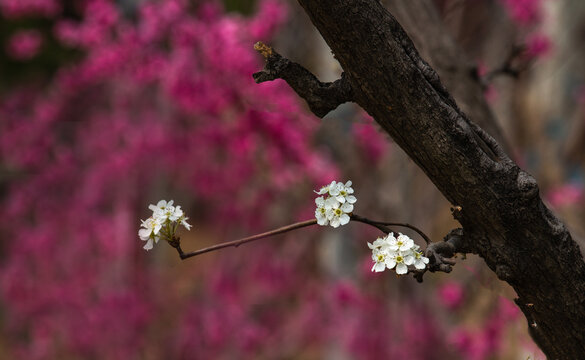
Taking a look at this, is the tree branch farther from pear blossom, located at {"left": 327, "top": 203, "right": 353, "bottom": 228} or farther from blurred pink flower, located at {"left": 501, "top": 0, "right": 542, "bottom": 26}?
blurred pink flower, located at {"left": 501, "top": 0, "right": 542, "bottom": 26}

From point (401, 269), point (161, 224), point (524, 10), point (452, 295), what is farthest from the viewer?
point (524, 10)

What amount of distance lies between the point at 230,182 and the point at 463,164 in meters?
4.08

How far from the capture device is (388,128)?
4.20 feet

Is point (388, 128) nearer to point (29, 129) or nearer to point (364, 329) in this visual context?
point (364, 329)

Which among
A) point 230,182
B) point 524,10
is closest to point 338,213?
point 524,10

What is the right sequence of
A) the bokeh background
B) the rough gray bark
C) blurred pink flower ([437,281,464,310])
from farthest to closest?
blurred pink flower ([437,281,464,310]) < the bokeh background < the rough gray bark

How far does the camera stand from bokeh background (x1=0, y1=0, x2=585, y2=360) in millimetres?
3721

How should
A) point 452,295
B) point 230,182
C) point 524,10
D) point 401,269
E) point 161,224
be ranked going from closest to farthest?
point 401,269
point 161,224
point 452,295
point 524,10
point 230,182

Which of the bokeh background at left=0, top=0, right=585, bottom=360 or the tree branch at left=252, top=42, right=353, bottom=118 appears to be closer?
the tree branch at left=252, top=42, right=353, bottom=118

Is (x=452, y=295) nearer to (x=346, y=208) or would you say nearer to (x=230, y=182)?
(x=230, y=182)

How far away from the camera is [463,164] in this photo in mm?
1217

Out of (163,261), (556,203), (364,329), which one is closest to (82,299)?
(163,261)

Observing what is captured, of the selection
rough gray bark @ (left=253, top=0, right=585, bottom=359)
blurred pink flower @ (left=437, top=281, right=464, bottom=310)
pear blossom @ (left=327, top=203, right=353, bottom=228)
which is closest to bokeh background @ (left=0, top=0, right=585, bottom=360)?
blurred pink flower @ (left=437, top=281, right=464, bottom=310)

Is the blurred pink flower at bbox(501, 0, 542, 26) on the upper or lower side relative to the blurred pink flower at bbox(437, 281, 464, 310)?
upper
